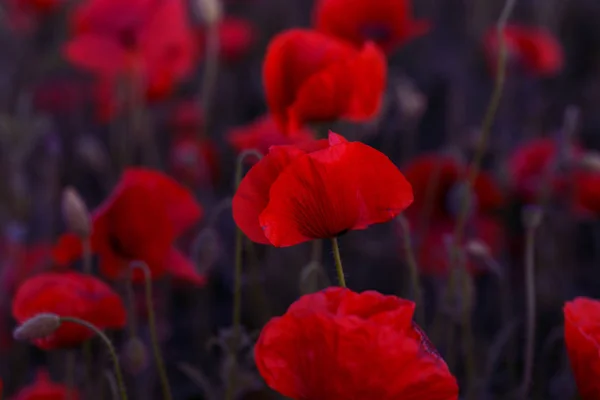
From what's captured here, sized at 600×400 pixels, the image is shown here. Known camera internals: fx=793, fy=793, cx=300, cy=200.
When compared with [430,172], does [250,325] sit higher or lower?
lower

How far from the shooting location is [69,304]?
91cm

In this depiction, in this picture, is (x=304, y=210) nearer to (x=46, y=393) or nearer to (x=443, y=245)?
(x=46, y=393)

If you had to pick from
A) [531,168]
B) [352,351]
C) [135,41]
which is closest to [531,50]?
[531,168]

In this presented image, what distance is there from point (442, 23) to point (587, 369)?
2203 millimetres

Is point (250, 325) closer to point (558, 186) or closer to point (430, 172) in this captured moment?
point (430, 172)

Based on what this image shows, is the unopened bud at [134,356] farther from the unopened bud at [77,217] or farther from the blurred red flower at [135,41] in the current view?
the blurred red flower at [135,41]

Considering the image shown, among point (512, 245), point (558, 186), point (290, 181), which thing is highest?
point (290, 181)

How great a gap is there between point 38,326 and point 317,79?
1.52ft

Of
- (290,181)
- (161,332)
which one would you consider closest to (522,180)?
(161,332)

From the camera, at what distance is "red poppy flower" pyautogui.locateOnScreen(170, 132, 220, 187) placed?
1.47 metres

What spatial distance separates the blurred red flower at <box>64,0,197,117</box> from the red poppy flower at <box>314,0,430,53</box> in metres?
0.39

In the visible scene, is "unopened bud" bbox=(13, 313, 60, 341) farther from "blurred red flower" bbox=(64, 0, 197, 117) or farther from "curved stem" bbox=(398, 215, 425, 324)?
"blurred red flower" bbox=(64, 0, 197, 117)

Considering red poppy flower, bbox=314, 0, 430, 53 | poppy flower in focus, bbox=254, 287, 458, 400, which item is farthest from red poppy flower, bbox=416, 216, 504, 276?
poppy flower in focus, bbox=254, 287, 458, 400

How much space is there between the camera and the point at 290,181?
721 mm
